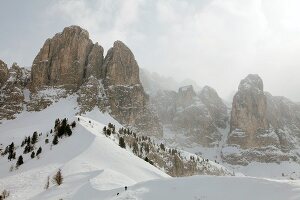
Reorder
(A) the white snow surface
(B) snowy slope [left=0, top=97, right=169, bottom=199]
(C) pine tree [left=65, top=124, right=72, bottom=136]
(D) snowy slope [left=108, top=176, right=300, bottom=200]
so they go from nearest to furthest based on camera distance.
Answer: (D) snowy slope [left=108, top=176, right=300, bottom=200] → (A) the white snow surface → (B) snowy slope [left=0, top=97, right=169, bottom=199] → (C) pine tree [left=65, top=124, right=72, bottom=136]

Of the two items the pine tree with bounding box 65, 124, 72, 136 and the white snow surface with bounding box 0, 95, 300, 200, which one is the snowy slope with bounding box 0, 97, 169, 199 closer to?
the white snow surface with bounding box 0, 95, 300, 200

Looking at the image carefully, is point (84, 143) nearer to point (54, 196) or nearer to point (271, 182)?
point (54, 196)

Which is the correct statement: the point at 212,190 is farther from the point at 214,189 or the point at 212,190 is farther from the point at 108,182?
the point at 108,182

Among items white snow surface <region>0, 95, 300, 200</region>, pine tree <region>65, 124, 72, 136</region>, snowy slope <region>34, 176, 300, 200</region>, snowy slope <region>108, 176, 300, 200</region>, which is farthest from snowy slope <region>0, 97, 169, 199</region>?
snowy slope <region>108, 176, 300, 200</region>

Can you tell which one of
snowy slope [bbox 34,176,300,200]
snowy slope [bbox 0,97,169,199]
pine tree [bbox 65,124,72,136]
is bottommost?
snowy slope [bbox 0,97,169,199]

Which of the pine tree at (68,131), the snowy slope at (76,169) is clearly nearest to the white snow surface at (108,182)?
the snowy slope at (76,169)

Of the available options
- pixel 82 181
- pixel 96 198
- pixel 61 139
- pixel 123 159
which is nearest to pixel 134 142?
pixel 61 139

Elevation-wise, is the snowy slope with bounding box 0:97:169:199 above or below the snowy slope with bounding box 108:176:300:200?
below

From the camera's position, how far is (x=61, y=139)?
109438 millimetres

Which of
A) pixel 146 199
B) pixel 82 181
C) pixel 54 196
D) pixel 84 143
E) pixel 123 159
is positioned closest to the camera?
pixel 146 199

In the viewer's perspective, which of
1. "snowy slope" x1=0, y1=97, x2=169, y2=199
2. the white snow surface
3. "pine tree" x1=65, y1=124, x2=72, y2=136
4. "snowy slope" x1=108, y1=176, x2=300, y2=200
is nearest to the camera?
"snowy slope" x1=108, y1=176, x2=300, y2=200

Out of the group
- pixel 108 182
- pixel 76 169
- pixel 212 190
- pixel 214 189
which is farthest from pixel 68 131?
pixel 212 190

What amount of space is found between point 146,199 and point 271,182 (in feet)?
36.0

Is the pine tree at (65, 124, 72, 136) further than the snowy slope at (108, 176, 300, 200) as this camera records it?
Yes
